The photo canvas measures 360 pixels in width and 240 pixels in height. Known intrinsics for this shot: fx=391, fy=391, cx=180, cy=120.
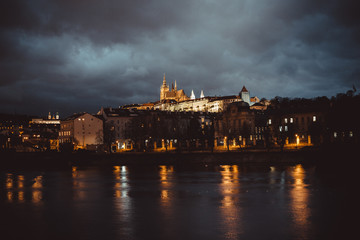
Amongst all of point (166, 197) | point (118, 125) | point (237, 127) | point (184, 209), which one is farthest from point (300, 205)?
point (118, 125)

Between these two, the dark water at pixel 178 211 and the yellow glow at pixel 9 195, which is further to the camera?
the yellow glow at pixel 9 195

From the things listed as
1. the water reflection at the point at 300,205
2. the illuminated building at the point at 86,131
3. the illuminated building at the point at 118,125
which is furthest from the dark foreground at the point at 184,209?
the illuminated building at the point at 86,131

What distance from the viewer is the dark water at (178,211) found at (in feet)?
63.0

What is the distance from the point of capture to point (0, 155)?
99.3 m

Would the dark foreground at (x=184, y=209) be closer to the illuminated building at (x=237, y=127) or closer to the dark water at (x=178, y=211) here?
the dark water at (x=178, y=211)

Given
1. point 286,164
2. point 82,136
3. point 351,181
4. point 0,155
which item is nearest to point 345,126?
point 286,164

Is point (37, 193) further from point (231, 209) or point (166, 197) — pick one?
point (231, 209)

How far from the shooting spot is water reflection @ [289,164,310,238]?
65.2ft

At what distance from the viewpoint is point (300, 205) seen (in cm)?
2584

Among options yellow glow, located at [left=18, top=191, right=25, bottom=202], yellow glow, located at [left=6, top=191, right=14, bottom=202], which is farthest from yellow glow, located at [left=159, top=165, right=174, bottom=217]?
yellow glow, located at [left=6, top=191, right=14, bottom=202]

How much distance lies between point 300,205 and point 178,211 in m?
8.13

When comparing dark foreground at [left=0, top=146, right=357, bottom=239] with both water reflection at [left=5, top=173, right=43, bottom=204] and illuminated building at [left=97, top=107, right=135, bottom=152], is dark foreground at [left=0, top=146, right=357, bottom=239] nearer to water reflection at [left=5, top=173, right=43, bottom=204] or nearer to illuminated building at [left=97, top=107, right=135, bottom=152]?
water reflection at [left=5, top=173, right=43, bottom=204]

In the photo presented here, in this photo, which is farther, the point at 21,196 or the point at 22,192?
the point at 22,192

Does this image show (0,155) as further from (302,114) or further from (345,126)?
(345,126)
